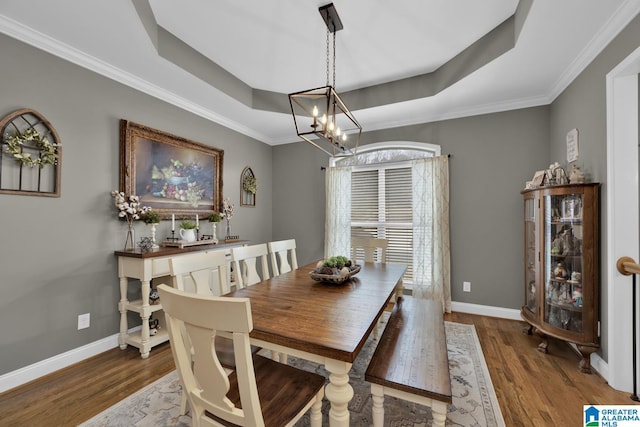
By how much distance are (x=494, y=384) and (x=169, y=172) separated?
3678 millimetres

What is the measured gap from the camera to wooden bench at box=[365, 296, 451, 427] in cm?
126

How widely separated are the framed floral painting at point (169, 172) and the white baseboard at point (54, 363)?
1.32m

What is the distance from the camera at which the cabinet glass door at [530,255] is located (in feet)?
8.88

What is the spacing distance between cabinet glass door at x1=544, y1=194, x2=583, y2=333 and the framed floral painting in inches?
149

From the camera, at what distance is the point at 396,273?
7.86 ft

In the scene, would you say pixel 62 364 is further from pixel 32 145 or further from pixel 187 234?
pixel 32 145

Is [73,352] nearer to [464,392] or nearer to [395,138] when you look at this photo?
[464,392]

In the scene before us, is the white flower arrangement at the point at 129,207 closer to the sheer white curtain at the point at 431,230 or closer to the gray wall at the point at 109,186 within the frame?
the gray wall at the point at 109,186

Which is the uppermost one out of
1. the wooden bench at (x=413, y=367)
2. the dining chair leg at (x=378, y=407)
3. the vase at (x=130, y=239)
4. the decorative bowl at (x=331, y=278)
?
the vase at (x=130, y=239)

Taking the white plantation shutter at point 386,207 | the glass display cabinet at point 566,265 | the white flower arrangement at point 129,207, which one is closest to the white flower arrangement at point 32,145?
the white flower arrangement at point 129,207

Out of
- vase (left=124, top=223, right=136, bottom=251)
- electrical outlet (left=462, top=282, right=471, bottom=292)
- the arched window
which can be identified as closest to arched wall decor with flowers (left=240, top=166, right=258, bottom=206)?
the arched window

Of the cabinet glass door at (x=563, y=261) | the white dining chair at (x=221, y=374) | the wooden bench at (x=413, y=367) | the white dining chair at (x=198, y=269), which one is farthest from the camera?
the cabinet glass door at (x=563, y=261)

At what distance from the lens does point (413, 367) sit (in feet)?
4.75

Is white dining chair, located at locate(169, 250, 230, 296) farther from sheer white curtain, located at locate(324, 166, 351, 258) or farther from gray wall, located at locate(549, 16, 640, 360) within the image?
gray wall, located at locate(549, 16, 640, 360)
